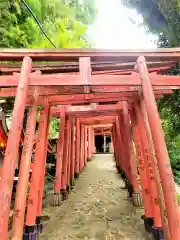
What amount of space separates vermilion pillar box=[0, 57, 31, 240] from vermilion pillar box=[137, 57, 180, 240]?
1.74 meters

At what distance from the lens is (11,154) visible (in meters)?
3.14

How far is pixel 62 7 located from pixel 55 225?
28.4ft

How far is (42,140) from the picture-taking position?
4.86 metres

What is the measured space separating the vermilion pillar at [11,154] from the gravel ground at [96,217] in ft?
7.13

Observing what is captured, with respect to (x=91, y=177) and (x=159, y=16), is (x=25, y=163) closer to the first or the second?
(x=159, y=16)

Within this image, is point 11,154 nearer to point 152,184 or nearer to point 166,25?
point 152,184

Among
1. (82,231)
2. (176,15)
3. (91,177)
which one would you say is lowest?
(82,231)

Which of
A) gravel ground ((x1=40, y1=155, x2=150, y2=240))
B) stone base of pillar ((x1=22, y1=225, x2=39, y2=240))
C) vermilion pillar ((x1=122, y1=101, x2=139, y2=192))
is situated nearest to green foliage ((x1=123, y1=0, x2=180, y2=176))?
vermilion pillar ((x1=122, y1=101, x2=139, y2=192))

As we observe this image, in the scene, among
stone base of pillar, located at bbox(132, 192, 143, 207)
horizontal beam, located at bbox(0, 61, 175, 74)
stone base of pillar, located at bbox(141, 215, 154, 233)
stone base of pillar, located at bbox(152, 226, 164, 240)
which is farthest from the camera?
stone base of pillar, located at bbox(132, 192, 143, 207)

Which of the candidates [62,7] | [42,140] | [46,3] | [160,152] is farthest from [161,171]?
[62,7]

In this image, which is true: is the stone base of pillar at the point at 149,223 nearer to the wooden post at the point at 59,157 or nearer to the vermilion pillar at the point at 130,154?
the vermilion pillar at the point at 130,154

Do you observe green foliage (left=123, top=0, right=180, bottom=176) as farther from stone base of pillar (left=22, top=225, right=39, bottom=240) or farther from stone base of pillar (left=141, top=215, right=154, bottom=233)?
stone base of pillar (left=22, top=225, right=39, bottom=240)

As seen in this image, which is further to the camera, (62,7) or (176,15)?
(62,7)

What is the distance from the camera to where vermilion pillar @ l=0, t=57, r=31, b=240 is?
292 cm
